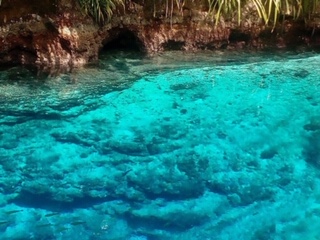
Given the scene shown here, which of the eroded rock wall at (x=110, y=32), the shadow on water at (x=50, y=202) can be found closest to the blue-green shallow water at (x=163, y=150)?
the shadow on water at (x=50, y=202)

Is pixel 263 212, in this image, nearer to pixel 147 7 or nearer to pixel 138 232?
pixel 138 232

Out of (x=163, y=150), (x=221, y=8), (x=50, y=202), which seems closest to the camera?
(x=50, y=202)

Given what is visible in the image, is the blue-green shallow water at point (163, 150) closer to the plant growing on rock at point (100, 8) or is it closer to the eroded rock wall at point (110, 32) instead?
the eroded rock wall at point (110, 32)

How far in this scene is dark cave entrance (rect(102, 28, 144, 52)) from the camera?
677cm

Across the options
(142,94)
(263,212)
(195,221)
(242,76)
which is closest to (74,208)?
(195,221)

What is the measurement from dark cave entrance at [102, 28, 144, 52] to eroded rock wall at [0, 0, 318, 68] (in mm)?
25

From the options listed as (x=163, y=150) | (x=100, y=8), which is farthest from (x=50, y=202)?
(x=100, y=8)

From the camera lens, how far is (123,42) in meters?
7.05

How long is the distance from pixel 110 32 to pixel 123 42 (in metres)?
0.43

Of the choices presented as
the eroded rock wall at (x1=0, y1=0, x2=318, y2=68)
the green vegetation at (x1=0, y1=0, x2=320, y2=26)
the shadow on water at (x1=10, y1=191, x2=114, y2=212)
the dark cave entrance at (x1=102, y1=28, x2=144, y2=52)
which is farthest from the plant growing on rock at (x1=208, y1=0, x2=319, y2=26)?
the shadow on water at (x1=10, y1=191, x2=114, y2=212)

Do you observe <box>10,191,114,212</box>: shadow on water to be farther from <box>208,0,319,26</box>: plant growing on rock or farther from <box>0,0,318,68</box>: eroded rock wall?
<box>208,0,319,26</box>: plant growing on rock

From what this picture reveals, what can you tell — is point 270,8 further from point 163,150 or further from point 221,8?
point 163,150

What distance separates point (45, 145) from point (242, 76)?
277cm

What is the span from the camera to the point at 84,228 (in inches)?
133
